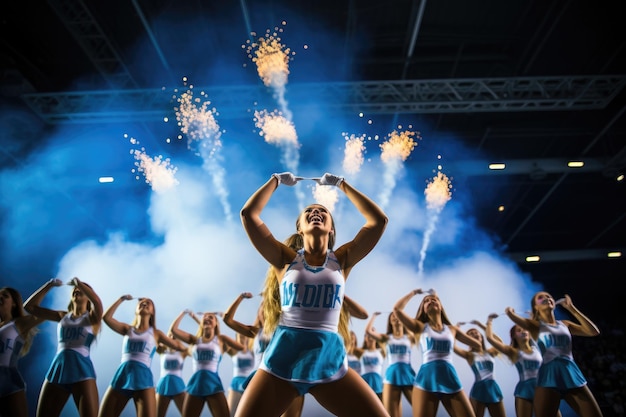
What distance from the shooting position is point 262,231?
8.96ft

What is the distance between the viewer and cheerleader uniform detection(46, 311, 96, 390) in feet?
15.6

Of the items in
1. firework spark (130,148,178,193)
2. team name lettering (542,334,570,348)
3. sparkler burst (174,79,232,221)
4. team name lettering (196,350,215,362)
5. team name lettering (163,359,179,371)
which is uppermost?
sparkler burst (174,79,232,221)

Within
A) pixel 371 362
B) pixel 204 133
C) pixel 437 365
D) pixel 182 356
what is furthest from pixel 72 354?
pixel 204 133

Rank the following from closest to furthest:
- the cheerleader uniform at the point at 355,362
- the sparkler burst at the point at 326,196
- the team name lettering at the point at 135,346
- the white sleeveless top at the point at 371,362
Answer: the team name lettering at the point at 135,346
the white sleeveless top at the point at 371,362
the cheerleader uniform at the point at 355,362
the sparkler burst at the point at 326,196

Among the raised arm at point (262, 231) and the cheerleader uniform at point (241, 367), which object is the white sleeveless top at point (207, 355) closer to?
the cheerleader uniform at point (241, 367)

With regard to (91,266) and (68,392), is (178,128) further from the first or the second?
(68,392)

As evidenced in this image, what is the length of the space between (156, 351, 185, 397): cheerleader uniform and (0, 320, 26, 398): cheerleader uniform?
7.63 ft

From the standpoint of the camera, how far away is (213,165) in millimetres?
12656

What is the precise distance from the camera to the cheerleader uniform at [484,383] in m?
7.00

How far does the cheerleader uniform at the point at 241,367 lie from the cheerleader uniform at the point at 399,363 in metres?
2.29

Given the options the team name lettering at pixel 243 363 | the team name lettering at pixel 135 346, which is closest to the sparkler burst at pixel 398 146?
the team name lettering at pixel 243 363

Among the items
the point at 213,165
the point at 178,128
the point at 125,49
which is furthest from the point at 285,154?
the point at 125,49

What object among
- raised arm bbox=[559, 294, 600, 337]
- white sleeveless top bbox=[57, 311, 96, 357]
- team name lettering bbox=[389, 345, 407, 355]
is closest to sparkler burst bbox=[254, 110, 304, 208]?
team name lettering bbox=[389, 345, 407, 355]

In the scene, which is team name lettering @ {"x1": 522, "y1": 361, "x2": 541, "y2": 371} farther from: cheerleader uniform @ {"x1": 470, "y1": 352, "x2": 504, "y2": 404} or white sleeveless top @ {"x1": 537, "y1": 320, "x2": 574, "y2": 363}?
white sleeveless top @ {"x1": 537, "y1": 320, "x2": 574, "y2": 363}
